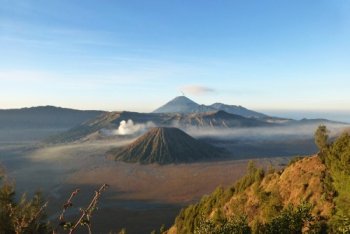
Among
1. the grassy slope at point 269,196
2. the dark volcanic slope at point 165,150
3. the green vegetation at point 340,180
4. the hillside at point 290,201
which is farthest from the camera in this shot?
the dark volcanic slope at point 165,150

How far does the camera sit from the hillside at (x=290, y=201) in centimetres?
2181

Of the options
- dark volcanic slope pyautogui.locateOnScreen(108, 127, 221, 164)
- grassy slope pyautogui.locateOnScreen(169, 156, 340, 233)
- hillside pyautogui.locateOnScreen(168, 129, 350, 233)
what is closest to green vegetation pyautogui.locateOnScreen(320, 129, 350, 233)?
hillside pyautogui.locateOnScreen(168, 129, 350, 233)

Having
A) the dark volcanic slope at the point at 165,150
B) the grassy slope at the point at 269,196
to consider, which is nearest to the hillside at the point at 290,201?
→ the grassy slope at the point at 269,196

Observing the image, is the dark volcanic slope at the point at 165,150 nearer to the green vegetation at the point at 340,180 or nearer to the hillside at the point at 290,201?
the hillside at the point at 290,201

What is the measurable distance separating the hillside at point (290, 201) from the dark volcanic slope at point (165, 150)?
10083cm

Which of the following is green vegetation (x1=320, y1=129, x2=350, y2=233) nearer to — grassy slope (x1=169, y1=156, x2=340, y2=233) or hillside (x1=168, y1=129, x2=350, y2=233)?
hillside (x1=168, y1=129, x2=350, y2=233)

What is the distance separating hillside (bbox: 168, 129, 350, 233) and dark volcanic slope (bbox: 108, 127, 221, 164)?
101m

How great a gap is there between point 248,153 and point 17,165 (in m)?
93.9

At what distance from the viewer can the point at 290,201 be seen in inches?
1358

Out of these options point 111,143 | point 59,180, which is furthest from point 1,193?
point 111,143

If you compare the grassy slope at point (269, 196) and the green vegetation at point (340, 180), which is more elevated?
the green vegetation at point (340, 180)

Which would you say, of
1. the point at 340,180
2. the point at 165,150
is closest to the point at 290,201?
the point at 340,180

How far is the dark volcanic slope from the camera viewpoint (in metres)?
150

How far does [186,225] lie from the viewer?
4238 cm
